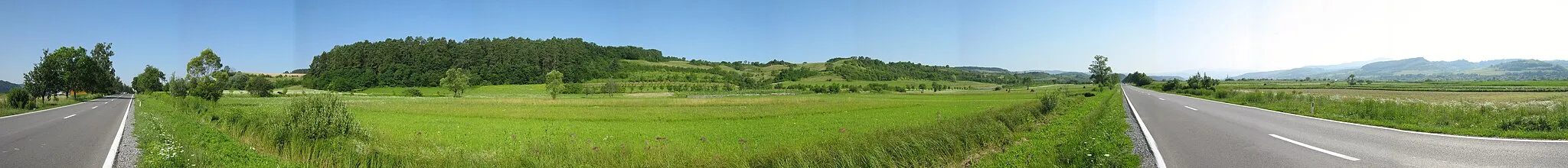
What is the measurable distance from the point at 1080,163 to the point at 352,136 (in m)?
14.6

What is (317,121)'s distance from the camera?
540 inches

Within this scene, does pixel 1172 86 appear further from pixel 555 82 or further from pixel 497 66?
pixel 497 66

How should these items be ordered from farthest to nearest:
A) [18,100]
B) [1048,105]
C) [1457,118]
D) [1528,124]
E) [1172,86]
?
[1172,86], [18,100], [1048,105], [1457,118], [1528,124]

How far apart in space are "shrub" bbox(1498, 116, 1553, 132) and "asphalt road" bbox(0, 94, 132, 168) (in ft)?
80.8

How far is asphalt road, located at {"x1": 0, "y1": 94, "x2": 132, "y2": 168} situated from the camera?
9.91 meters

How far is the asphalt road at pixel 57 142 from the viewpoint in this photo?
9.91 metres

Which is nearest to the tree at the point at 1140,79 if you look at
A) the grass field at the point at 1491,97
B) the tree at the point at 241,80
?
the grass field at the point at 1491,97

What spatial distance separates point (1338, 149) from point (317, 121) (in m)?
19.0

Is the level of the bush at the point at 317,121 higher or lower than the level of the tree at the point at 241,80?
lower

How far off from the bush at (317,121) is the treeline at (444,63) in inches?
3512

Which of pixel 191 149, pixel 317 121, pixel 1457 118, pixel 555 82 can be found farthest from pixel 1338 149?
pixel 555 82

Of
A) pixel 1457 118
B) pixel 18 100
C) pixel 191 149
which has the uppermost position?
pixel 18 100

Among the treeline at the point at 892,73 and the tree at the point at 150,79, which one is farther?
the treeline at the point at 892,73

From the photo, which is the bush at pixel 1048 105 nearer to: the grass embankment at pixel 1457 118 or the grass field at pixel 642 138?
the grass field at pixel 642 138
